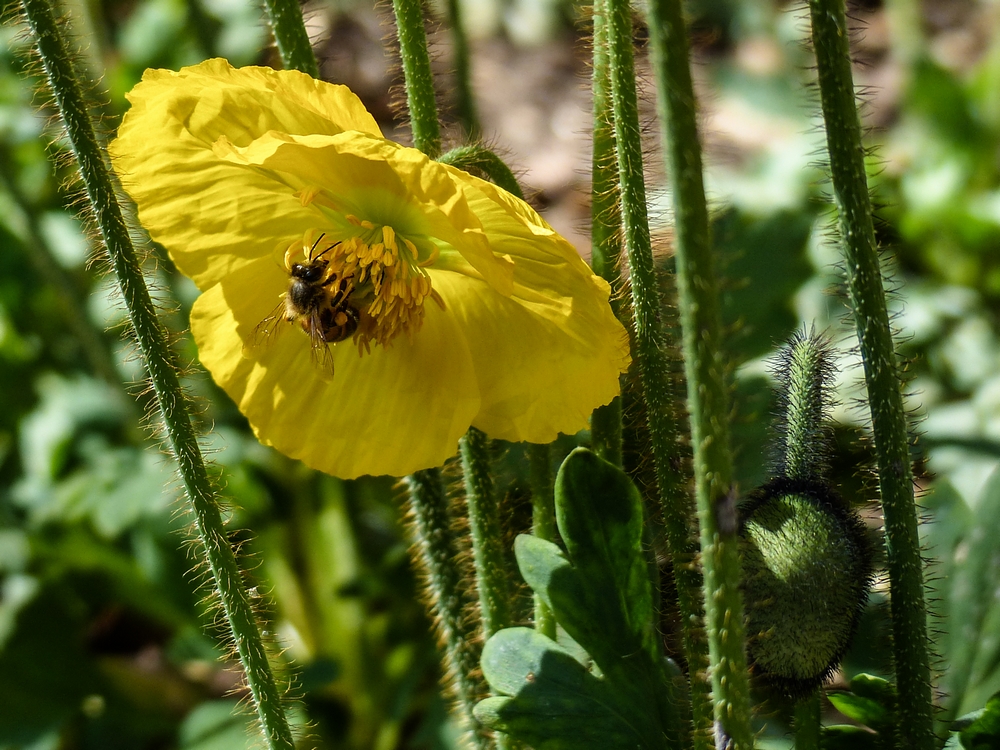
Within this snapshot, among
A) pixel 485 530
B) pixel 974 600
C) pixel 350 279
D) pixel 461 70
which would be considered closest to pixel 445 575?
pixel 485 530

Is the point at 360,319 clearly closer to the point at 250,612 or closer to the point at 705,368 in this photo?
the point at 250,612

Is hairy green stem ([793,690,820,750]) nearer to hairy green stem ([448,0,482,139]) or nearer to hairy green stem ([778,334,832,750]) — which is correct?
hairy green stem ([778,334,832,750])

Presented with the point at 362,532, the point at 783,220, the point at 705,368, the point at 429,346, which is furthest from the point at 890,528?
the point at 362,532

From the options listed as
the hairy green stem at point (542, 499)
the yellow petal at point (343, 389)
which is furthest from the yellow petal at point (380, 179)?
the hairy green stem at point (542, 499)

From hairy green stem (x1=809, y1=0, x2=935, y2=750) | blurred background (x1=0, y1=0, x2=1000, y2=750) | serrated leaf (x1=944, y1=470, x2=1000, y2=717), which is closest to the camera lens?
hairy green stem (x1=809, y1=0, x2=935, y2=750)

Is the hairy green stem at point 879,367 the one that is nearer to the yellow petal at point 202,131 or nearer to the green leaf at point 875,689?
the green leaf at point 875,689

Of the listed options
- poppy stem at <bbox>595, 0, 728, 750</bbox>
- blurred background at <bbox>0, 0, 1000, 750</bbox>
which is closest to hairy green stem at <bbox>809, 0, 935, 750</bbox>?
poppy stem at <bbox>595, 0, 728, 750</bbox>
